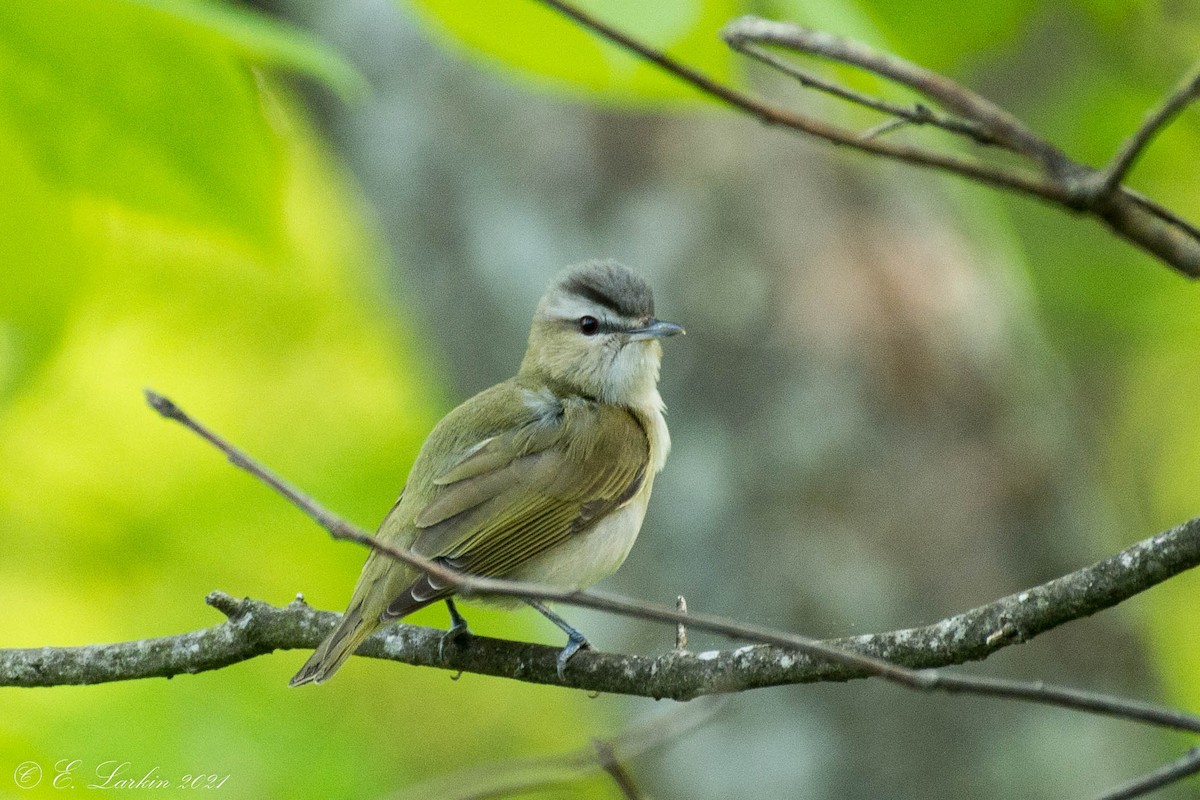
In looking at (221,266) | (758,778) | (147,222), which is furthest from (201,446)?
(147,222)

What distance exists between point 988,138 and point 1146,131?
22cm

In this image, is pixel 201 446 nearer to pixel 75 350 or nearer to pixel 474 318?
pixel 75 350

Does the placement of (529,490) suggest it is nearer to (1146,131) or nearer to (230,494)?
(1146,131)

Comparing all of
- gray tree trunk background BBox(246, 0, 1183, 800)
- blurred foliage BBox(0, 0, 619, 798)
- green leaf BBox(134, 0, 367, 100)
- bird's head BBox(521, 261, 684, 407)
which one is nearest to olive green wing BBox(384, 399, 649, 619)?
bird's head BBox(521, 261, 684, 407)

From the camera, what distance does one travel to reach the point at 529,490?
4301 millimetres

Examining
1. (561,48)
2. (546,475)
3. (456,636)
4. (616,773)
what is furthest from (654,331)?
(616,773)

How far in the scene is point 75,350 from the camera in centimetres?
812

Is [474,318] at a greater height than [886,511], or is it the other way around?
[474,318]

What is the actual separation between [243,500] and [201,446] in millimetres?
535

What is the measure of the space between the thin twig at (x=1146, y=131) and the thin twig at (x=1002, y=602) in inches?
23.7

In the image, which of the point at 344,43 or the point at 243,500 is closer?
the point at 344,43

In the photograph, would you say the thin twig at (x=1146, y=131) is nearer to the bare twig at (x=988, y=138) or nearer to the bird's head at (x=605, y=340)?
the bare twig at (x=988, y=138)

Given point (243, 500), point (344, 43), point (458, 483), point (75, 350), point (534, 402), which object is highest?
point (344, 43)

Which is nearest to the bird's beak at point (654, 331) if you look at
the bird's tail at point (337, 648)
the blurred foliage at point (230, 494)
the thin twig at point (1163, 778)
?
the blurred foliage at point (230, 494)
